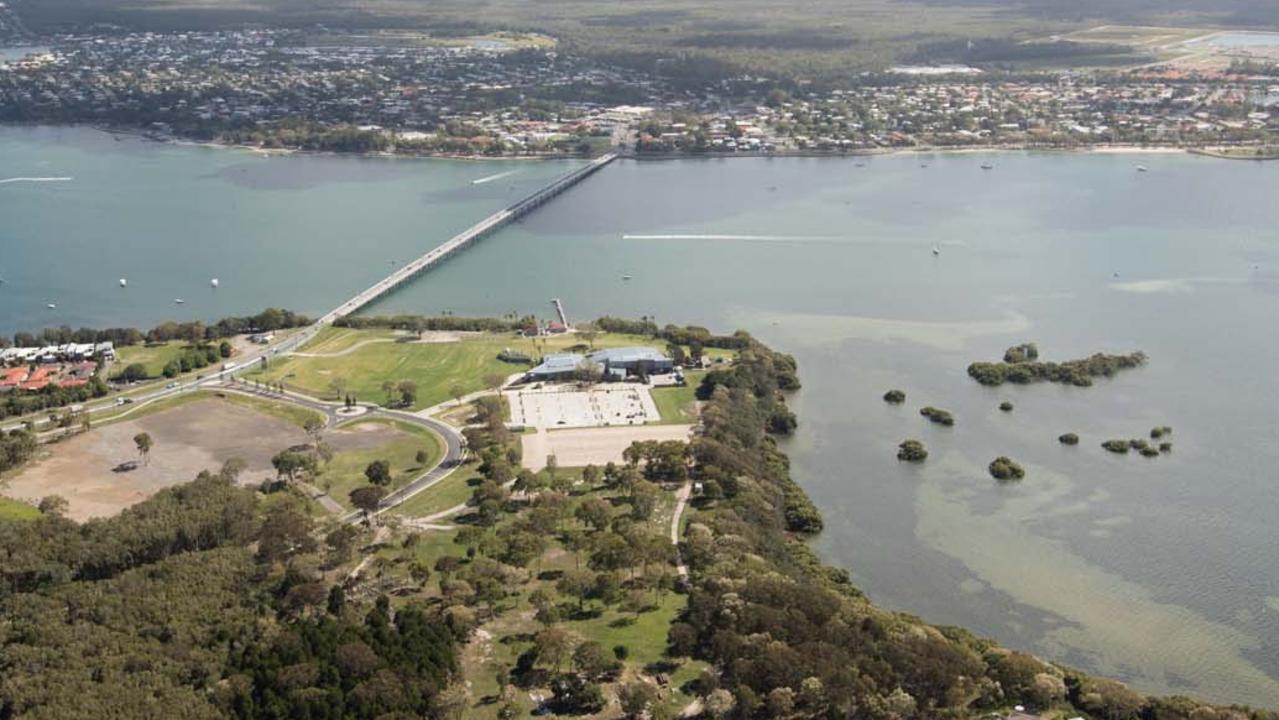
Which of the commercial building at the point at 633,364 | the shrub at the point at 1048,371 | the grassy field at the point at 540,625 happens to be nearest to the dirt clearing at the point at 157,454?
the grassy field at the point at 540,625

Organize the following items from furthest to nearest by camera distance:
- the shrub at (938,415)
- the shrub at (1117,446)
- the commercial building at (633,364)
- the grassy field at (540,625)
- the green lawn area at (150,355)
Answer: the green lawn area at (150,355) → the commercial building at (633,364) → the shrub at (938,415) → the shrub at (1117,446) → the grassy field at (540,625)

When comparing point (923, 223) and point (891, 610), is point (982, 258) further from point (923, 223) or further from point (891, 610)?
point (891, 610)

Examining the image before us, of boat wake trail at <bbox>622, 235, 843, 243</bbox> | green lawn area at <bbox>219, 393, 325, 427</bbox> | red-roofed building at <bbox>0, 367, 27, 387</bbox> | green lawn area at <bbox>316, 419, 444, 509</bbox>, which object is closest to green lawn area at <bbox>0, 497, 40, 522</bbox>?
green lawn area at <bbox>316, 419, 444, 509</bbox>

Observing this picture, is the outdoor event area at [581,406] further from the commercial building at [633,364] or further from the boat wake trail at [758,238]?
the boat wake trail at [758,238]

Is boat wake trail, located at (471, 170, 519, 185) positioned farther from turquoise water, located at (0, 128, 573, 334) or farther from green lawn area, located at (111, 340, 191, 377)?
green lawn area, located at (111, 340, 191, 377)

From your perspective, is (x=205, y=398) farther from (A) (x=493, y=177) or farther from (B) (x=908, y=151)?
(B) (x=908, y=151)
